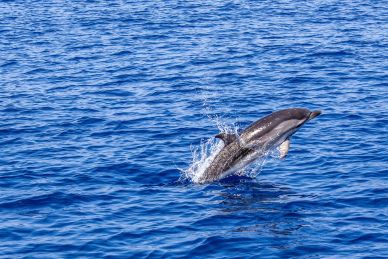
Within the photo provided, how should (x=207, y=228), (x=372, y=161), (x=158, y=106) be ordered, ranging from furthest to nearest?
(x=158, y=106)
(x=372, y=161)
(x=207, y=228)

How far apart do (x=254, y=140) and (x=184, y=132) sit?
579 centimetres

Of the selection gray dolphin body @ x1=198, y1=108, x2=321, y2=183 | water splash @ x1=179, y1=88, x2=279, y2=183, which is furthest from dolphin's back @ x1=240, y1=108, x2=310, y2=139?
water splash @ x1=179, y1=88, x2=279, y2=183

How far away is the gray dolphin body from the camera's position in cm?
2527

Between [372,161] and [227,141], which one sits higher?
[227,141]

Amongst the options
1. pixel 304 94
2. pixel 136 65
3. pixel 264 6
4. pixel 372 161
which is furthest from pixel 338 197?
pixel 264 6

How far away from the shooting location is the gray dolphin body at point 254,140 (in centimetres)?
2527

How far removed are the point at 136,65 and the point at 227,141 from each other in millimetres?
16848

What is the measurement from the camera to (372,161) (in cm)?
2677

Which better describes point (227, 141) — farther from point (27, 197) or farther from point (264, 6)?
point (264, 6)

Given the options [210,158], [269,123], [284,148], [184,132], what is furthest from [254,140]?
[184,132]

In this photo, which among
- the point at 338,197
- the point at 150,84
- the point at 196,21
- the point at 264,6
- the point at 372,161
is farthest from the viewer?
the point at 264,6

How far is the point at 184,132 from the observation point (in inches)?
1205

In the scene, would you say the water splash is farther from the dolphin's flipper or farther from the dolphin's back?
the dolphin's back

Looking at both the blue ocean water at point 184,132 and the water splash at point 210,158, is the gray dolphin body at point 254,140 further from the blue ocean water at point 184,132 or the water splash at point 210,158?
the blue ocean water at point 184,132
